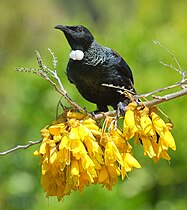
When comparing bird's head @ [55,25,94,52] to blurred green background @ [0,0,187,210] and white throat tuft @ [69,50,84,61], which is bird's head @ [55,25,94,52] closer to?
white throat tuft @ [69,50,84,61]

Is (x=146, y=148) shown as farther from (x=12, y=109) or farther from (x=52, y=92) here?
(x=12, y=109)

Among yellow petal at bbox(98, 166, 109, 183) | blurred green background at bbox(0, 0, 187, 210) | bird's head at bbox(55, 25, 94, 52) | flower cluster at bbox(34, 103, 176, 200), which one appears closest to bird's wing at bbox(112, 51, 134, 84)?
bird's head at bbox(55, 25, 94, 52)

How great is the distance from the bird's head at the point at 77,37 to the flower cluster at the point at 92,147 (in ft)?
1.51

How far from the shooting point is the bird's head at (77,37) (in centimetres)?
199

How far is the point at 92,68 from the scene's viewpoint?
79.4 inches

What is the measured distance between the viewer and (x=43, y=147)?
5.00 feet

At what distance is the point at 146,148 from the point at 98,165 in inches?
5.8

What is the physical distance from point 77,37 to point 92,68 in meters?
0.12

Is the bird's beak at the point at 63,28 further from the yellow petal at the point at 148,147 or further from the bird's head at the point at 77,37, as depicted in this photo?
the yellow petal at the point at 148,147

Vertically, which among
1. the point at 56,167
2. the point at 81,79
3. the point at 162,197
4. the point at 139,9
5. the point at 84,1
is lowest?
the point at 162,197

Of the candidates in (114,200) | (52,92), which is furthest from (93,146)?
(52,92)

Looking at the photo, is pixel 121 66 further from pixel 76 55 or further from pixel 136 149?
pixel 136 149

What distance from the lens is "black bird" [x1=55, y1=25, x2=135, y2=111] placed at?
6.56 ft

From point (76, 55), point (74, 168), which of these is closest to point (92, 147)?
point (74, 168)
